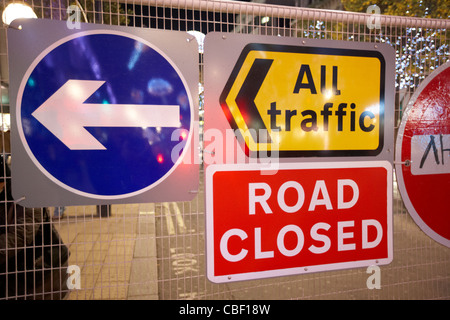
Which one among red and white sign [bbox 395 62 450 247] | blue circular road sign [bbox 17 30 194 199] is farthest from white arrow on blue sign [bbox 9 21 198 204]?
red and white sign [bbox 395 62 450 247]

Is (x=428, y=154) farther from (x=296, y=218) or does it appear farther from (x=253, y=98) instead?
(x=253, y=98)

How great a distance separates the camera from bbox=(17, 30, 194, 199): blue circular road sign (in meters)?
1.50

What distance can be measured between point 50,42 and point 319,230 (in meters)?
1.65

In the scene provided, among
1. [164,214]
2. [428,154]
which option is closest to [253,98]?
[164,214]

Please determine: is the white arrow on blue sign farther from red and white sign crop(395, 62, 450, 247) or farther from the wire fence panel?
red and white sign crop(395, 62, 450, 247)

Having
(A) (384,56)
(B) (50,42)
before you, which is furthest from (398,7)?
(B) (50,42)

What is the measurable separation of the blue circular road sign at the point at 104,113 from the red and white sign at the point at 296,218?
1.06 ft

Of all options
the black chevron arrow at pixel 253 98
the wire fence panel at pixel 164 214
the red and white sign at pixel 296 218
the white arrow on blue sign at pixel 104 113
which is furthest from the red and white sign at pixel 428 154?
the white arrow on blue sign at pixel 104 113

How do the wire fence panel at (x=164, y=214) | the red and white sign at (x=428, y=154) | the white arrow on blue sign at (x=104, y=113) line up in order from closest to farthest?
the white arrow on blue sign at (x=104, y=113) → the wire fence panel at (x=164, y=214) → the red and white sign at (x=428, y=154)

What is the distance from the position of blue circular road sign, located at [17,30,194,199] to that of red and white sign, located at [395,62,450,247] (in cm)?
139

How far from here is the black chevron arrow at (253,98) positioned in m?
1.70

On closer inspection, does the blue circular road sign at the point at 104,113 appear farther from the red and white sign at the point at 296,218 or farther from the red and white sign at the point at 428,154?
the red and white sign at the point at 428,154

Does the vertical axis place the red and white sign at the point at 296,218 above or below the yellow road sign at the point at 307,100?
below

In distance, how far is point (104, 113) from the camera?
61.0 inches
